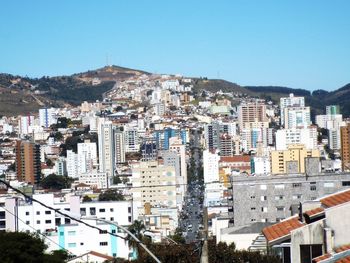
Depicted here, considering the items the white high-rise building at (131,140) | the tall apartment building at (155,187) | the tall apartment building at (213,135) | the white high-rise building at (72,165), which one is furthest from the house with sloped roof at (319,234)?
the white high-rise building at (131,140)

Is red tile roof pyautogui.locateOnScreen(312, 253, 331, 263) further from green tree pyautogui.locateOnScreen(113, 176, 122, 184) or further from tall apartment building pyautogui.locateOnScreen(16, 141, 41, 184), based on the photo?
tall apartment building pyautogui.locateOnScreen(16, 141, 41, 184)

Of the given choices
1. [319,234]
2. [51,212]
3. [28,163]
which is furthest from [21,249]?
[28,163]

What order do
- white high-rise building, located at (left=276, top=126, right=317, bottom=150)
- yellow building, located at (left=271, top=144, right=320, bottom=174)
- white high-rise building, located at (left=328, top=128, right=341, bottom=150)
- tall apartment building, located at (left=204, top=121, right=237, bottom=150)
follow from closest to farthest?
yellow building, located at (left=271, top=144, right=320, bottom=174) < white high-rise building, located at (left=276, top=126, right=317, bottom=150) < white high-rise building, located at (left=328, top=128, right=341, bottom=150) < tall apartment building, located at (left=204, top=121, right=237, bottom=150)

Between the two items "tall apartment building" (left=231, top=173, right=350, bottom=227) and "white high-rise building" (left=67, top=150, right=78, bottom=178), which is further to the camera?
"white high-rise building" (left=67, top=150, right=78, bottom=178)

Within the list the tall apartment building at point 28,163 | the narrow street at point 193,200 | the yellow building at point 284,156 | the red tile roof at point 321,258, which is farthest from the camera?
the tall apartment building at point 28,163

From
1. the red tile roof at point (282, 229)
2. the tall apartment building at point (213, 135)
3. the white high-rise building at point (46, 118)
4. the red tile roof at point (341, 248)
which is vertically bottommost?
the red tile roof at point (341, 248)

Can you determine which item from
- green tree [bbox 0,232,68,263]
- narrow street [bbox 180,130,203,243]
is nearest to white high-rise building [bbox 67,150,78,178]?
narrow street [bbox 180,130,203,243]

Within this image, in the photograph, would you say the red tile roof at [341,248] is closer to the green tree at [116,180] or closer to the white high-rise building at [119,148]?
the green tree at [116,180]
